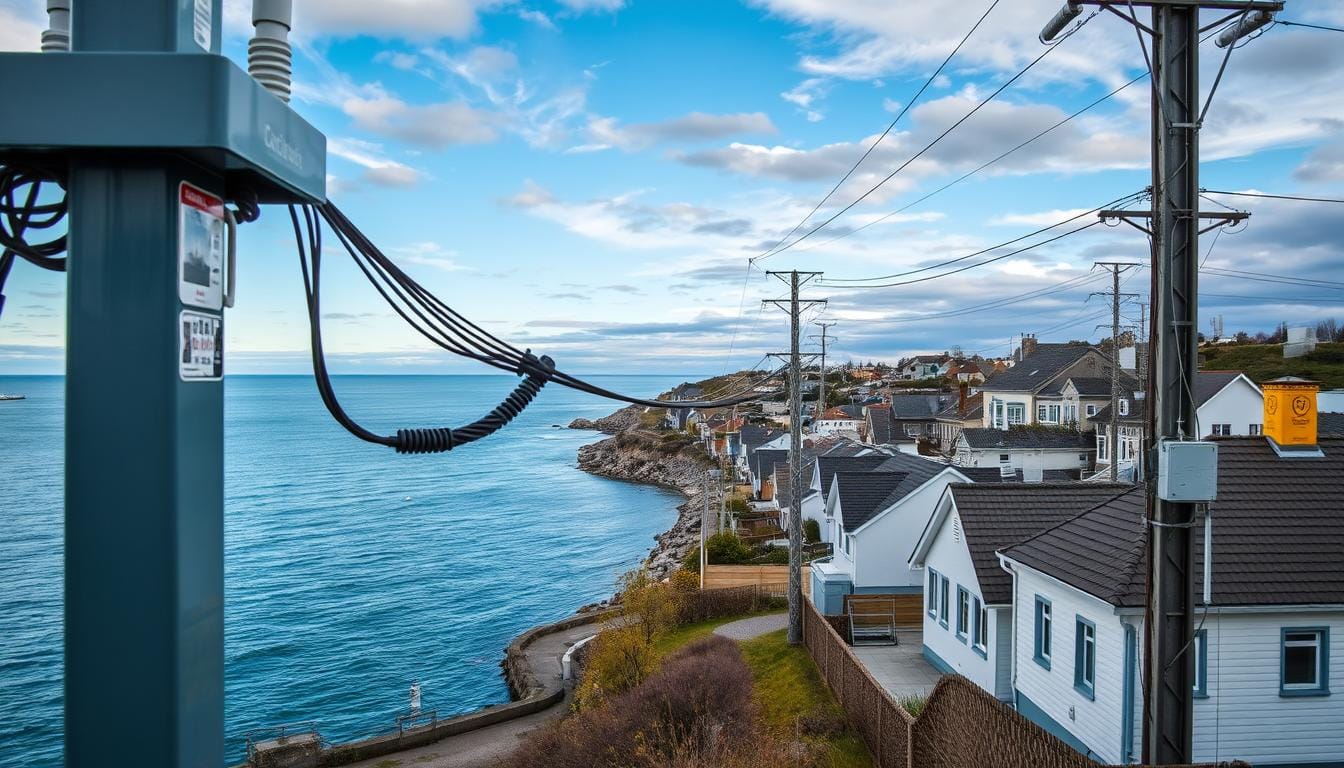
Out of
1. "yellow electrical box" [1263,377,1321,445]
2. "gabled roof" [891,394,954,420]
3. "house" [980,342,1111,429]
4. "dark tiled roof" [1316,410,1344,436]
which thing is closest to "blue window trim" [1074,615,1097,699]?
"yellow electrical box" [1263,377,1321,445]

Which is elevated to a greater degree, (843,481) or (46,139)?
(46,139)

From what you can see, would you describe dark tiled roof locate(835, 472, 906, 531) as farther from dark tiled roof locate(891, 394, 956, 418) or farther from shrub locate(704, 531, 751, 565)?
dark tiled roof locate(891, 394, 956, 418)

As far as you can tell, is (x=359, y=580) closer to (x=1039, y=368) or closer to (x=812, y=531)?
(x=812, y=531)

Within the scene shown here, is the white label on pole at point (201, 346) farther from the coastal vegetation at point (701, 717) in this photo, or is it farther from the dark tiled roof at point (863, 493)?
the dark tiled roof at point (863, 493)

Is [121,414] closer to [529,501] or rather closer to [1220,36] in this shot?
[1220,36]

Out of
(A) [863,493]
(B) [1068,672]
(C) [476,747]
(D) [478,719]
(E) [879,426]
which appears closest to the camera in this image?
(B) [1068,672]

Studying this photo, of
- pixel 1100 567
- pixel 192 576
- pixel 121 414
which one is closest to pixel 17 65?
pixel 121 414

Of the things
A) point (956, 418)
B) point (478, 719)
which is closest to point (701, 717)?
point (478, 719)
